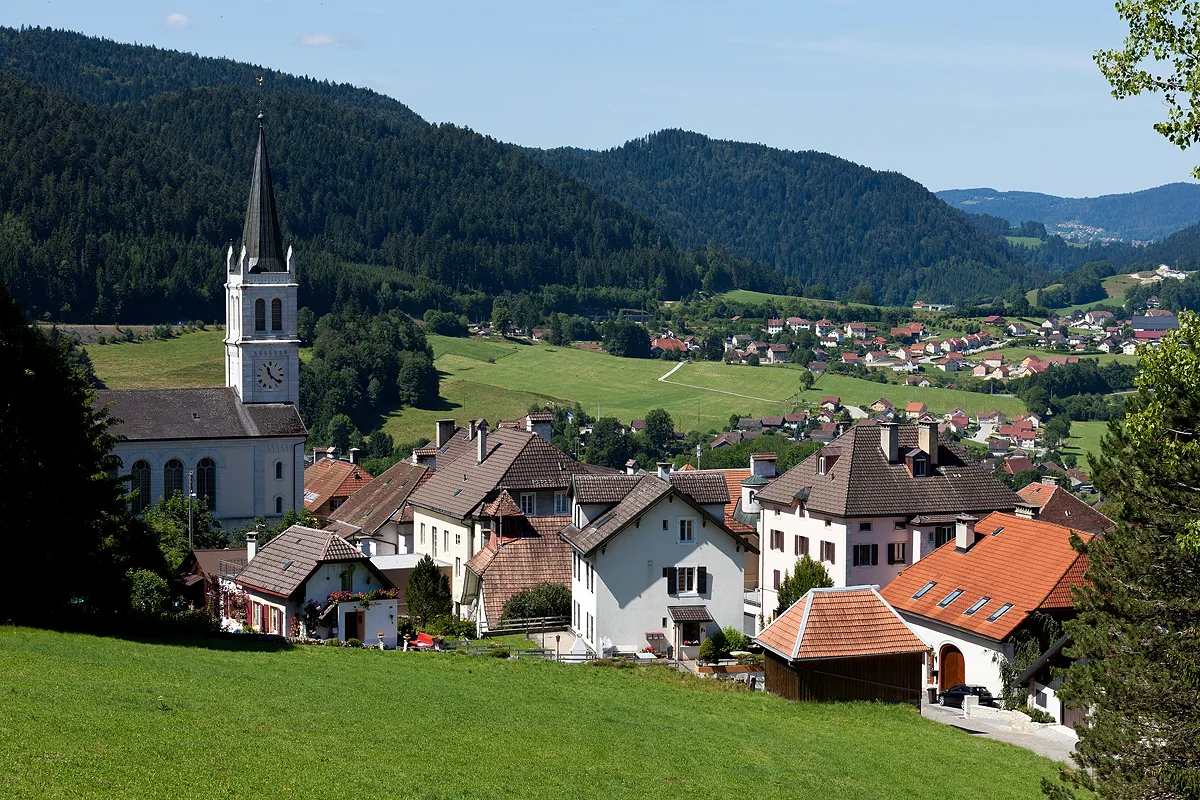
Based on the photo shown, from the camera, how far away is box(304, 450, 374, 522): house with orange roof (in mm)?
84438

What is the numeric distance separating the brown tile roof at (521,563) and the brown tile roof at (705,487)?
5.51 metres

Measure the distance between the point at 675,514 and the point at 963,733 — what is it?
16728 mm

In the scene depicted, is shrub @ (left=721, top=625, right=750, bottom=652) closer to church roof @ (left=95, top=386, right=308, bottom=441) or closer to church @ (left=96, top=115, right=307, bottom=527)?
church @ (left=96, top=115, right=307, bottom=527)

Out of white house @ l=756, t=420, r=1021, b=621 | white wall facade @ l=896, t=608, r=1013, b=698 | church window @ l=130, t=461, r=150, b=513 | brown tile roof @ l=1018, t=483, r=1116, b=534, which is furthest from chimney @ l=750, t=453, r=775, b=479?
church window @ l=130, t=461, r=150, b=513

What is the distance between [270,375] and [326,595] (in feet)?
167

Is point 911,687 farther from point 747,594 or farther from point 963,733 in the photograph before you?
point 747,594

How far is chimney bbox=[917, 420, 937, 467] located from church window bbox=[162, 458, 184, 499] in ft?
150

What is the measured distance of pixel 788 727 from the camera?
3431cm

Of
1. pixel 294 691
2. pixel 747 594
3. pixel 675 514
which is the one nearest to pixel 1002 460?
pixel 747 594

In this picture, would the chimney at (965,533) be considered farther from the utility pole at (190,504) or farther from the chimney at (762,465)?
the utility pole at (190,504)

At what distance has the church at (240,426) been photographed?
86.4 meters

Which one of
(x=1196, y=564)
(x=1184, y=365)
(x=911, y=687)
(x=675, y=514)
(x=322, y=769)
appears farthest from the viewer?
(x=675, y=514)

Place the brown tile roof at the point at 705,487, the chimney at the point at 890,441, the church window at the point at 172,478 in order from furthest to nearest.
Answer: the church window at the point at 172,478
the chimney at the point at 890,441
the brown tile roof at the point at 705,487

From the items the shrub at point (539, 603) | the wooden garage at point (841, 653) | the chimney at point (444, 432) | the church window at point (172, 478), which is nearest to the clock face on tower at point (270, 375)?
the church window at point (172, 478)
